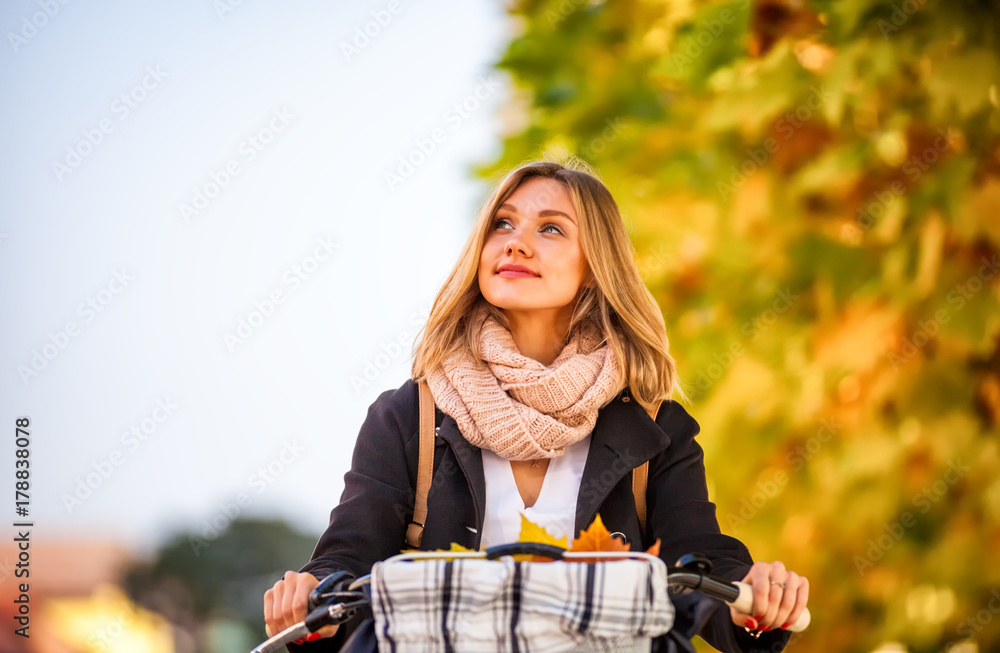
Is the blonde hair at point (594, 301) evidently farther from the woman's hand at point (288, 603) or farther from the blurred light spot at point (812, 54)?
the blurred light spot at point (812, 54)

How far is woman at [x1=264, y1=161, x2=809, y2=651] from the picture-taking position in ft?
7.93

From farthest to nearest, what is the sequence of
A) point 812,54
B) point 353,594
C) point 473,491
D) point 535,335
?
point 812,54 < point 535,335 < point 473,491 < point 353,594

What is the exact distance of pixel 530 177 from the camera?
2877 millimetres

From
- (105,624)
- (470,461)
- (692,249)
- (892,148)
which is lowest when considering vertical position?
(105,624)

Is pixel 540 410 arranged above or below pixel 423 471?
above

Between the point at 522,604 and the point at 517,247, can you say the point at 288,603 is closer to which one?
the point at 522,604

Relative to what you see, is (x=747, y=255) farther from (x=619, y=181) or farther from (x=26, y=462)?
(x=26, y=462)

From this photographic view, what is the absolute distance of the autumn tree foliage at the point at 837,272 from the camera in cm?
381

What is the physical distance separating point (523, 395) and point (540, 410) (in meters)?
0.06

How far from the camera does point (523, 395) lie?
2535 millimetres

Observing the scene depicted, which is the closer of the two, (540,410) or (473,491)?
(473,491)

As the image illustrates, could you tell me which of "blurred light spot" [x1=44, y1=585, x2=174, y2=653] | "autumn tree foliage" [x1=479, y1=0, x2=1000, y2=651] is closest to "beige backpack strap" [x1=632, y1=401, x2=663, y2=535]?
"autumn tree foliage" [x1=479, y1=0, x2=1000, y2=651]

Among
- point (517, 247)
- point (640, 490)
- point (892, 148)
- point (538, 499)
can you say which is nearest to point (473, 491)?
point (538, 499)

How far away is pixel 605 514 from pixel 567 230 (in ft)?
2.64
